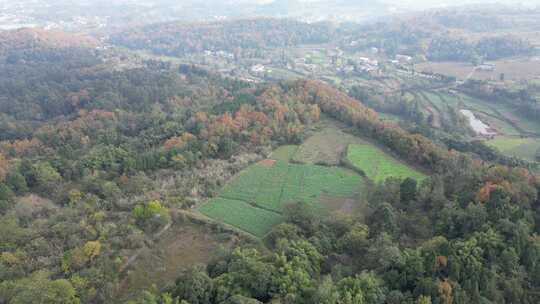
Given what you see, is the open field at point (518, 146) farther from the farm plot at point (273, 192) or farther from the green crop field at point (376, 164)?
the farm plot at point (273, 192)

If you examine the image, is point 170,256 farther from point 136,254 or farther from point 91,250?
point 91,250

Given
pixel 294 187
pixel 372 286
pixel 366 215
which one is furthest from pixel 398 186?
pixel 372 286

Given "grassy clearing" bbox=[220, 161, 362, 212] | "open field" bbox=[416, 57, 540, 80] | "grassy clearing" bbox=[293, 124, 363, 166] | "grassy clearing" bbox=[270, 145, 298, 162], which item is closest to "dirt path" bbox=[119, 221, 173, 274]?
"grassy clearing" bbox=[220, 161, 362, 212]

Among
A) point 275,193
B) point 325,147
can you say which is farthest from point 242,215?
point 325,147

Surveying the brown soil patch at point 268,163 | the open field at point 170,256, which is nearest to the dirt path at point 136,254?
the open field at point 170,256

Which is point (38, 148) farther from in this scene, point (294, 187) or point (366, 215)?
point (366, 215)
